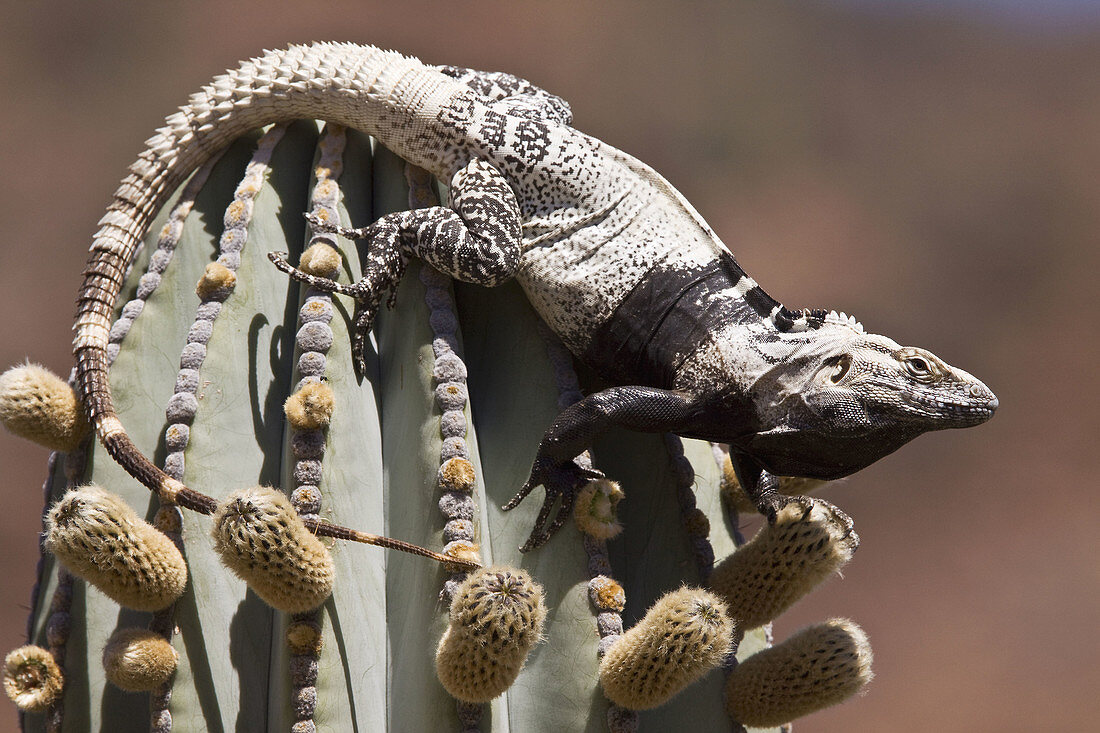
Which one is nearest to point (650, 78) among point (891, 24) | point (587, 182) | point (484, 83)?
point (891, 24)

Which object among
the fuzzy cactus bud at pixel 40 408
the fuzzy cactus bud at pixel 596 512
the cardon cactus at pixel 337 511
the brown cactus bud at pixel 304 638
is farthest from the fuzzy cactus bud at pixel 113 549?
the fuzzy cactus bud at pixel 596 512

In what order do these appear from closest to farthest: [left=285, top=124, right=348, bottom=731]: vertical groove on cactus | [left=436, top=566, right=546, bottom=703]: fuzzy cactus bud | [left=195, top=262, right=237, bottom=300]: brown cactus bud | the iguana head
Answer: [left=436, top=566, right=546, bottom=703]: fuzzy cactus bud < [left=285, top=124, right=348, bottom=731]: vertical groove on cactus < the iguana head < [left=195, top=262, right=237, bottom=300]: brown cactus bud

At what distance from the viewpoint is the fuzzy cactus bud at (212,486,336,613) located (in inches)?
34.9

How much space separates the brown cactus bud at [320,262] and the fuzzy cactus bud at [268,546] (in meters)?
0.39

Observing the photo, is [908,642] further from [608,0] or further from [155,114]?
[155,114]

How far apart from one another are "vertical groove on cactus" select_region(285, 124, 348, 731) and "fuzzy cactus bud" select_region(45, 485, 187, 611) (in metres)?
0.15

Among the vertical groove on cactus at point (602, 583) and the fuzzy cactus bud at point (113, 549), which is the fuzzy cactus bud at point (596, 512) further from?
the fuzzy cactus bud at point (113, 549)

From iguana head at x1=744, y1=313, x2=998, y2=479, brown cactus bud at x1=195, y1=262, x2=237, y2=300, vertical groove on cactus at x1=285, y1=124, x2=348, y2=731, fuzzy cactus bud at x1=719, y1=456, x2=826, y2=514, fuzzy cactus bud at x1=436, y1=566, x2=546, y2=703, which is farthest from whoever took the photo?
fuzzy cactus bud at x1=719, y1=456, x2=826, y2=514

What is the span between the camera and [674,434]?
1255 millimetres

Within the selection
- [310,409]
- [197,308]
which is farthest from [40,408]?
[310,409]

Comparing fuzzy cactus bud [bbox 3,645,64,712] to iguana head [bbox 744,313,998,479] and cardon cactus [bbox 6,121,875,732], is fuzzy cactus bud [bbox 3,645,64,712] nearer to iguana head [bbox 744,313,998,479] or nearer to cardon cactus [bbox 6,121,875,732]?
cardon cactus [bbox 6,121,875,732]

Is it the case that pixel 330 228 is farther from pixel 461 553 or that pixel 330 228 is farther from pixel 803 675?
pixel 803 675

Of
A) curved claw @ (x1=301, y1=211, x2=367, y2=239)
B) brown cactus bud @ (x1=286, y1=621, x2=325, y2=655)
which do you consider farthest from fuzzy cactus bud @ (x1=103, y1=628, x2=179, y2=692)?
curved claw @ (x1=301, y1=211, x2=367, y2=239)

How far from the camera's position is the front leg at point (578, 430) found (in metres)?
1.12
